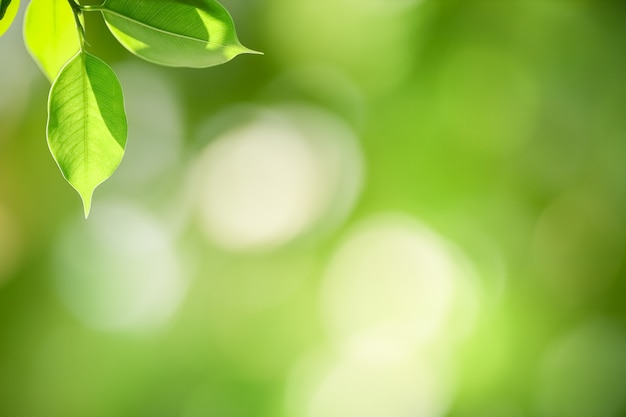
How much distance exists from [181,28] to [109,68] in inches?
1.9

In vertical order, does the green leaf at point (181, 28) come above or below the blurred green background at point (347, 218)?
above

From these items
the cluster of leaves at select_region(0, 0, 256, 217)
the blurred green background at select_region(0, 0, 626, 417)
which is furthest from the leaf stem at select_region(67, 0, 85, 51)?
the blurred green background at select_region(0, 0, 626, 417)

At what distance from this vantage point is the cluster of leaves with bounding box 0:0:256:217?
37cm

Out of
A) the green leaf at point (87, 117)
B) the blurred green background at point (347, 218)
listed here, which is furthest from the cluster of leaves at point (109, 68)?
the blurred green background at point (347, 218)

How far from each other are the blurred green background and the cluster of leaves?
12.1 feet

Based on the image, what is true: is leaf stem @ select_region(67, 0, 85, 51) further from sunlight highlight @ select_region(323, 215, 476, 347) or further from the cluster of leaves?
sunlight highlight @ select_region(323, 215, 476, 347)

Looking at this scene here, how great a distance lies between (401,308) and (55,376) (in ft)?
7.72

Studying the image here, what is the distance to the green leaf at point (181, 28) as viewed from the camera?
14.6 inches

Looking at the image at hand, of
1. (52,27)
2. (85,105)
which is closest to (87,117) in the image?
(85,105)

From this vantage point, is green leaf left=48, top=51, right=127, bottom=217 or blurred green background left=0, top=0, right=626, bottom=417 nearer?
green leaf left=48, top=51, right=127, bottom=217

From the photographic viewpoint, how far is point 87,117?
375 millimetres

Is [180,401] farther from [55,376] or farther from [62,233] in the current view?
[62,233]

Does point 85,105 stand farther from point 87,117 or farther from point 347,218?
point 347,218

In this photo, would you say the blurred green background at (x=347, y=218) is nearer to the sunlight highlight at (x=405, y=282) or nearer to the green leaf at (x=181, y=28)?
the sunlight highlight at (x=405, y=282)
